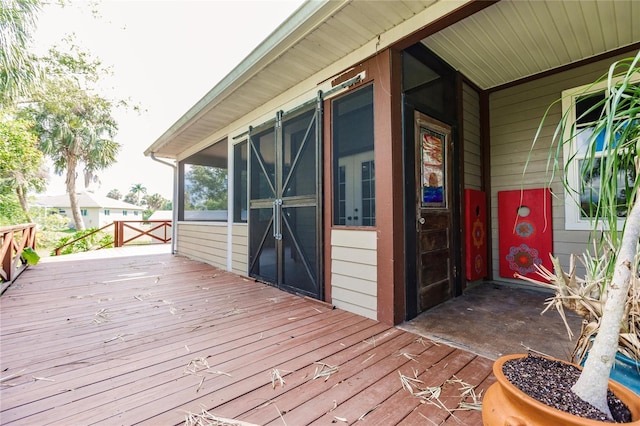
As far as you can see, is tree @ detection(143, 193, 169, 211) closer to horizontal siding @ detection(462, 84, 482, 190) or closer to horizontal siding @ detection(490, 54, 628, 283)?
horizontal siding @ detection(462, 84, 482, 190)

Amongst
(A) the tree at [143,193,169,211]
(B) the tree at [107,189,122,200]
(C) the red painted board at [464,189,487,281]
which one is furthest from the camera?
(B) the tree at [107,189,122,200]

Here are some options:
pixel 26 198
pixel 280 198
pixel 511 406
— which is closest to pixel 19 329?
pixel 280 198

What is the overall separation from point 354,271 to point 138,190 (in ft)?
177

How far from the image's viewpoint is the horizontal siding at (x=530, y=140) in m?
3.14

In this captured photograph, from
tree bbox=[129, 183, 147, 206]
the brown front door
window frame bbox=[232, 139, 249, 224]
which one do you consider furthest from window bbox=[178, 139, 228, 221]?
tree bbox=[129, 183, 147, 206]

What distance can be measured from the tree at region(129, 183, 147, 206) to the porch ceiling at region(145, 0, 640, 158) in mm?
51877

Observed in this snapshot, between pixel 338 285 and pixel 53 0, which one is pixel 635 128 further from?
pixel 53 0

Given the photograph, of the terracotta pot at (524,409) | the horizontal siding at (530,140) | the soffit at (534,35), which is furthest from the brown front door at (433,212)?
the terracotta pot at (524,409)

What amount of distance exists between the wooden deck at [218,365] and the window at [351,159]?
102cm

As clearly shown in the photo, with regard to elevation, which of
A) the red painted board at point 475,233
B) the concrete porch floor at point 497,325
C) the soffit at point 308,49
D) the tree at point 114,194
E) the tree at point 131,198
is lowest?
the concrete porch floor at point 497,325

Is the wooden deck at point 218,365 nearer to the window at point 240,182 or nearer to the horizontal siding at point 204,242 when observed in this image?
the window at point 240,182

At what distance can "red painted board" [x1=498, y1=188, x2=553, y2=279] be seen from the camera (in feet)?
10.8

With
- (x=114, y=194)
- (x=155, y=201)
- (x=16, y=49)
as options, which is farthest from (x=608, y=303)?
(x=114, y=194)

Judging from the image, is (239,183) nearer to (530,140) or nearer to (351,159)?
(351,159)
